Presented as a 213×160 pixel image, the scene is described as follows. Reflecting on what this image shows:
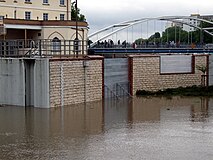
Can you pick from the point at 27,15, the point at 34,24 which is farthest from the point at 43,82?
the point at 27,15

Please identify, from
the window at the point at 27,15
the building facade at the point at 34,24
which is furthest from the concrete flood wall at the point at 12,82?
the window at the point at 27,15

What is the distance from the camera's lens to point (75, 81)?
26578mm

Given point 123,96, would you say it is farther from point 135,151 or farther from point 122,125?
point 135,151

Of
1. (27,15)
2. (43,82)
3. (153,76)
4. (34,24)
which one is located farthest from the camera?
(27,15)

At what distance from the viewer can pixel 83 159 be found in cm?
1364

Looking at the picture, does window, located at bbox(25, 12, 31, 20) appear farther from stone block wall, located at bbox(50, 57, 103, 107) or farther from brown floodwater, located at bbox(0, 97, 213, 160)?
brown floodwater, located at bbox(0, 97, 213, 160)

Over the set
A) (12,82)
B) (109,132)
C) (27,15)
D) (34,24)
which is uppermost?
(27,15)

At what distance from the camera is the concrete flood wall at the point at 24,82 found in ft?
81.4

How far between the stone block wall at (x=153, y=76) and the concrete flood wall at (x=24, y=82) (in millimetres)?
8210

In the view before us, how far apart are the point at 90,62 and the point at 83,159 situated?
14.6 meters

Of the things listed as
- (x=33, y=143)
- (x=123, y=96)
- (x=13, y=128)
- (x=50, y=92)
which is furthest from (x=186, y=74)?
(x=33, y=143)

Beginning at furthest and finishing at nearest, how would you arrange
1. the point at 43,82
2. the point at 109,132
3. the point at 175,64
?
the point at 175,64 < the point at 43,82 < the point at 109,132

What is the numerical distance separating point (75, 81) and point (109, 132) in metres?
8.88

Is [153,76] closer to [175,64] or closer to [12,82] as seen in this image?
A: [175,64]
